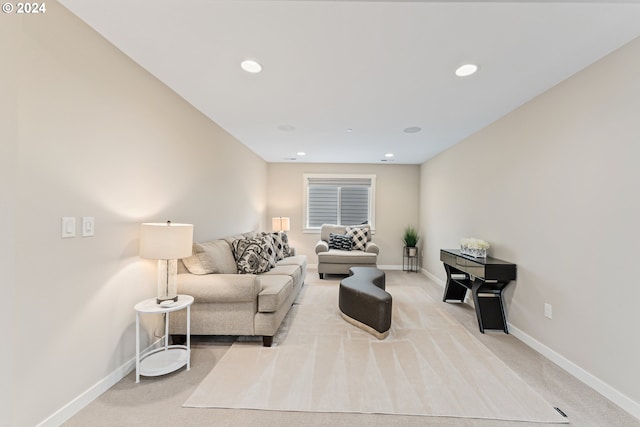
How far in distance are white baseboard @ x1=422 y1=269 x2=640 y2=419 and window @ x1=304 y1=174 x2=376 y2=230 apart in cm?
367

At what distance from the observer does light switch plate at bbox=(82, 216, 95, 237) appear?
164 centimetres

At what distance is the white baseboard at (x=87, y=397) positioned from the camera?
1462mm

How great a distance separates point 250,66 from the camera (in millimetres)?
2041

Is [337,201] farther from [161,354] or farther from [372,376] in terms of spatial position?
[161,354]

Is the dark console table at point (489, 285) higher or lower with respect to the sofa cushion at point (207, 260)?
lower

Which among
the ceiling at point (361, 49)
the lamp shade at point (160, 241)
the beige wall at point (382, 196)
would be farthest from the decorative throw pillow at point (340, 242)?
the lamp shade at point (160, 241)

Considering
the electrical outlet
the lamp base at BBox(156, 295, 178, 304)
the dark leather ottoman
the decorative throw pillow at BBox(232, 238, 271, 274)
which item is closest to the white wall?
the lamp base at BBox(156, 295, 178, 304)

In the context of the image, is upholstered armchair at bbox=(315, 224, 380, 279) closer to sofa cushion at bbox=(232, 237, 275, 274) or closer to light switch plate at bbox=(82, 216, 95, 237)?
sofa cushion at bbox=(232, 237, 275, 274)

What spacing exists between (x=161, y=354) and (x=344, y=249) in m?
3.69

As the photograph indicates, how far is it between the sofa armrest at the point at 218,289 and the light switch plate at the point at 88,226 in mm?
883

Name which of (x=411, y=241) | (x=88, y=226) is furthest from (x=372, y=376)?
(x=411, y=241)

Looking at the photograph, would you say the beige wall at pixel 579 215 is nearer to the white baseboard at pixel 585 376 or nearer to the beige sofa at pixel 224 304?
the white baseboard at pixel 585 376

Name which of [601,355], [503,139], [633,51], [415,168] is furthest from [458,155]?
[601,355]

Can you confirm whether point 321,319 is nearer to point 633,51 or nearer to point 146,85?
point 146,85
